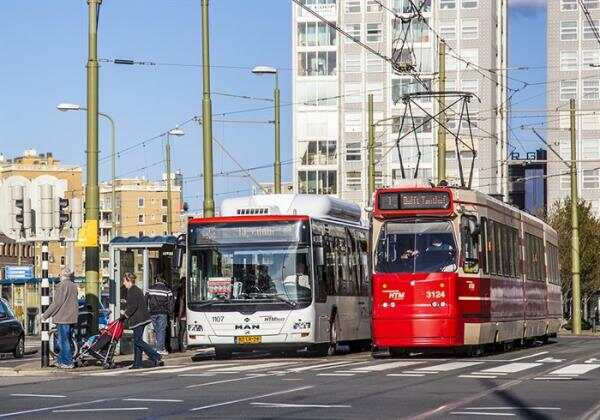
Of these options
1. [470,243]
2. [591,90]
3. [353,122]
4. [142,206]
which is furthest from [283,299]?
[142,206]

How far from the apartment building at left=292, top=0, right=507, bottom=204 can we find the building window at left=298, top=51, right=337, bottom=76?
7 cm

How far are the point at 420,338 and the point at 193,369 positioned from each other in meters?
4.72

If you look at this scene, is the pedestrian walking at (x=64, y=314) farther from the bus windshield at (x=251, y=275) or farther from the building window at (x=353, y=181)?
the building window at (x=353, y=181)

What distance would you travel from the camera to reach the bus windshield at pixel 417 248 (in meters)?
29.5

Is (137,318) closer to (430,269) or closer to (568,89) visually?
(430,269)

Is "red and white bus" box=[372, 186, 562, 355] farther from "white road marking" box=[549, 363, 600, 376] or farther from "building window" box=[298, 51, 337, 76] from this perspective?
"building window" box=[298, 51, 337, 76]

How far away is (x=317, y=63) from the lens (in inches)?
4336

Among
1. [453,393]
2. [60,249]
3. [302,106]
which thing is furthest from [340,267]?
[60,249]

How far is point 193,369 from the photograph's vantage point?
27.0 m

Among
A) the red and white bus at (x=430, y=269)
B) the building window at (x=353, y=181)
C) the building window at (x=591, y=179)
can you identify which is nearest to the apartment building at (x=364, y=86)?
the building window at (x=353, y=181)

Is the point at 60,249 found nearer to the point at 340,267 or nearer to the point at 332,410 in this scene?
the point at 340,267

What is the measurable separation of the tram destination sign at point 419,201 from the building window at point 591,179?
88.2 m

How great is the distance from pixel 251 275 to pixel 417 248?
3.44m

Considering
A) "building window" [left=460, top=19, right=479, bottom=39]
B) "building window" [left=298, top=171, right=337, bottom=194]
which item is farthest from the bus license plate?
"building window" [left=460, top=19, right=479, bottom=39]
